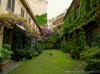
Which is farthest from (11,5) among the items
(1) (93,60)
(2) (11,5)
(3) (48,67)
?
(1) (93,60)

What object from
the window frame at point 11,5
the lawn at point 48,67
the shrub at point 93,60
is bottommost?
the lawn at point 48,67

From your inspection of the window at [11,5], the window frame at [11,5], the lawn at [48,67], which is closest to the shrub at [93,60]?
the lawn at [48,67]

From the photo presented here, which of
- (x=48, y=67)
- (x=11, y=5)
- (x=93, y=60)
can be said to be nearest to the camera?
(x=93, y=60)

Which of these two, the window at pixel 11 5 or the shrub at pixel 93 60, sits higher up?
the window at pixel 11 5

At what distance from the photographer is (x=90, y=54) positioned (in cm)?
1123

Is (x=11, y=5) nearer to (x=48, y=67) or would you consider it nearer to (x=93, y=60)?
(x=48, y=67)

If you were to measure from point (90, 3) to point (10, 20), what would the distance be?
7566 mm

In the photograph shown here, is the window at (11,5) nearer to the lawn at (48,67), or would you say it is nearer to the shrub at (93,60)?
the lawn at (48,67)

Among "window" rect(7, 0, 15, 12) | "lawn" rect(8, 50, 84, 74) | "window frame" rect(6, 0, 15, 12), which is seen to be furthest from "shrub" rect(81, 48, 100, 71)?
"window" rect(7, 0, 15, 12)

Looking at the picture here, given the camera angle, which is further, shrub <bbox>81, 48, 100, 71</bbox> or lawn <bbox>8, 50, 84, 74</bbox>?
lawn <bbox>8, 50, 84, 74</bbox>

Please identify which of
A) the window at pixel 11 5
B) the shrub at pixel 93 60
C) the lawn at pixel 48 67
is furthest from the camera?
the window at pixel 11 5

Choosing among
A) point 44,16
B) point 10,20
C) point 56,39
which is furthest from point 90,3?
point 44,16

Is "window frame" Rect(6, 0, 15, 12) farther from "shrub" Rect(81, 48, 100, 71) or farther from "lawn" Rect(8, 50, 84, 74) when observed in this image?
"shrub" Rect(81, 48, 100, 71)

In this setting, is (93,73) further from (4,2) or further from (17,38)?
(17,38)
